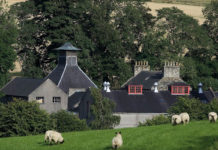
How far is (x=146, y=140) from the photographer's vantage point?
174ft

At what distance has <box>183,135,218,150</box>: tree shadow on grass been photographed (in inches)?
1957

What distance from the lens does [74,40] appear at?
445 feet

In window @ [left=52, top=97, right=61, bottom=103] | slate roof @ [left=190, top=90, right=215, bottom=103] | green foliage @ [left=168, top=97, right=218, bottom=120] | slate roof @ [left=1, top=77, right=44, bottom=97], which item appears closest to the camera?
green foliage @ [left=168, top=97, right=218, bottom=120]

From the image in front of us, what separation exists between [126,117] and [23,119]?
24.8 m

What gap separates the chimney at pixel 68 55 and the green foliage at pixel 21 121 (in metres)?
44.8

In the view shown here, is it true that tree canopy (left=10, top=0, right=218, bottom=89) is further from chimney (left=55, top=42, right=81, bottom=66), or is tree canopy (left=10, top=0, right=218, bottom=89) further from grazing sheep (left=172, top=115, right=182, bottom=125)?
grazing sheep (left=172, top=115, right=182, bottom=125)

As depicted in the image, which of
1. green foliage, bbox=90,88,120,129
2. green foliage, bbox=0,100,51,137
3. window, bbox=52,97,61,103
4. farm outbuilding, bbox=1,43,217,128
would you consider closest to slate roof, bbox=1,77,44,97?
farm outbuilding, bbox=1,43,217,128

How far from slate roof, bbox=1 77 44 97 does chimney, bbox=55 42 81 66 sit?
8704mm

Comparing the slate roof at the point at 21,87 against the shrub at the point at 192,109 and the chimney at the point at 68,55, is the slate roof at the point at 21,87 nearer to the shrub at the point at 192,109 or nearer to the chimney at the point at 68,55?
the chimney at the point at 68,55

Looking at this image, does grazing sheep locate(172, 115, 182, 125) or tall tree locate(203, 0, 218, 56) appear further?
tall tree locate(203, 0, 218, 56)

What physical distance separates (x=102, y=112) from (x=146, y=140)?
39375 mm

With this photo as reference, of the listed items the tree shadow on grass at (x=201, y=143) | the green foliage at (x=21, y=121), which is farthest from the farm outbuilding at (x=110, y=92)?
the tree shadow on grass at (x=201, y=143)

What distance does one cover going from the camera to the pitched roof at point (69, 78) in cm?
11956

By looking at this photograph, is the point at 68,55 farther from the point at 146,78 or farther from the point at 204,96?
the point at 204,96
